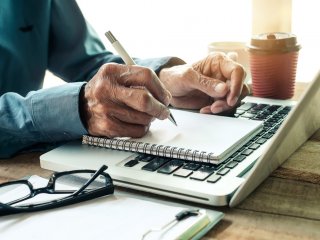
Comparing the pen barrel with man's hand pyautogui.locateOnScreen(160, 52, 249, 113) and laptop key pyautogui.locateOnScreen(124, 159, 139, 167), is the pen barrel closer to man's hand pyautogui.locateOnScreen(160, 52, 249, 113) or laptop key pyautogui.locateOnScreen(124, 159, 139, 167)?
man's hand pyautogui.locateOnScreen(160, 52, 249, 113)

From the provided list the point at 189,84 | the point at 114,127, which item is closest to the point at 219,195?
the point at 114,127

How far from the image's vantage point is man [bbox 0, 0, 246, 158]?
0.85 metres

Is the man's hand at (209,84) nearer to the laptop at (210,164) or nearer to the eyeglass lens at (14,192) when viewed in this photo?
the laptop at (210,164)

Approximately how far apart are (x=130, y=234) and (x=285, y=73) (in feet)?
2.03

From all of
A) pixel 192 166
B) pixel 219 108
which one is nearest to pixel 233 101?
pixel 219 108

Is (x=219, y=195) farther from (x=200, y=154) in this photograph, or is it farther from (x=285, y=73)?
(x=285, y=73)

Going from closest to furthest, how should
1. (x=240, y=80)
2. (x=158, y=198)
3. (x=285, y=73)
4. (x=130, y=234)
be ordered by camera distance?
(x=130, y=234) < (x=158, y=198) < (x=240, y=80) < (x=285, y=73)

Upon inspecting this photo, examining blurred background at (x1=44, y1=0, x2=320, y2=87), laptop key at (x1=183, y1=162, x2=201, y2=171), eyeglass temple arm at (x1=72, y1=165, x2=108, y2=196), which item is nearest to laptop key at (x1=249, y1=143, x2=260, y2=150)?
laptop key at (x1=183, y1=162, x2=201, y2=171)

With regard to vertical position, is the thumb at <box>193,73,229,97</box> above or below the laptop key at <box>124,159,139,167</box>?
above

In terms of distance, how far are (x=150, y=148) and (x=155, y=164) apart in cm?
3

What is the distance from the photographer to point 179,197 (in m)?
0.68

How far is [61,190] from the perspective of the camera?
0.72 metres

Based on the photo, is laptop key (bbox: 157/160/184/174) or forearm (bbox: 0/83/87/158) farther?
forearm (bbox: 0/83/87/158)

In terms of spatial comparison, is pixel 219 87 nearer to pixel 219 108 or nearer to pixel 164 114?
pixel 219 108
